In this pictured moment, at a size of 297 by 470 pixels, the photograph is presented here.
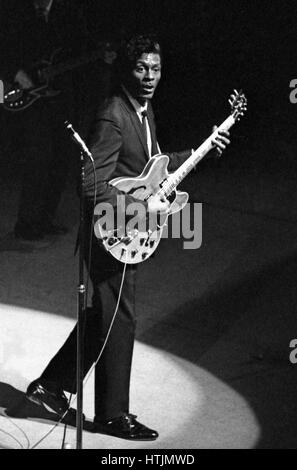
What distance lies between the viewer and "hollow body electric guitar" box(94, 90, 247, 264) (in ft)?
17.4

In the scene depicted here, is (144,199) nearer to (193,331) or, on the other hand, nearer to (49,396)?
(49,396)

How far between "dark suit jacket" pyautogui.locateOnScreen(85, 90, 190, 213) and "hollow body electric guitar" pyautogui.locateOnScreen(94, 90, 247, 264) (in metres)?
0.05

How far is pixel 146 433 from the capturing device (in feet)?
17.9

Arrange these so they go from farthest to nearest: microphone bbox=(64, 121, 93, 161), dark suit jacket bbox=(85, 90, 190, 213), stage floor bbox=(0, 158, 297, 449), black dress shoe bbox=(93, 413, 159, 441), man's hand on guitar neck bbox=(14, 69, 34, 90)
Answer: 1. man's hand on guitar neck bbox=(14, 69, 34, 90)
2. stage floor bbox=(0, 158, 297, 449)
3. black dress shoe bbox=(93, 413, 159, 441)
4. dark suit jacket bbox=(85, 90, 190, 213)
5. microphone bbox=(64, 121, 93, 161)

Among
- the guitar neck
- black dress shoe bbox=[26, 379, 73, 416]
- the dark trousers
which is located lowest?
black dress shoe bbox=[26, 379, 73, 416]

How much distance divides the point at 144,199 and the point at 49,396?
3.68 ft

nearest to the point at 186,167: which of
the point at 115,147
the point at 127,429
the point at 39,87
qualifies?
the point at 115,147

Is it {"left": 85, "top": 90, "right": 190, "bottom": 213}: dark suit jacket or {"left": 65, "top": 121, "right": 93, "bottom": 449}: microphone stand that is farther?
{"left": 85, "top": 90, "right": 190, "bottom": 213}: dark suit jacket

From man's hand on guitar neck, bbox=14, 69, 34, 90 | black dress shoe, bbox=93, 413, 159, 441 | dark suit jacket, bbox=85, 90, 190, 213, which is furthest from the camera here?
man's hand on guitar neck, bbox=14, 69, 34, 90

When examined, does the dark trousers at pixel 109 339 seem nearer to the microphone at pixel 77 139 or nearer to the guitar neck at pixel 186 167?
Answer: the guitar neck at pixel 186 167

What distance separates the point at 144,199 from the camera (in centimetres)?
550

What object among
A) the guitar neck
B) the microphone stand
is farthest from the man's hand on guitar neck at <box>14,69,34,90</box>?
the microphone stand

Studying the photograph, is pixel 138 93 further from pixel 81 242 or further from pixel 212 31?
pixel 212 31

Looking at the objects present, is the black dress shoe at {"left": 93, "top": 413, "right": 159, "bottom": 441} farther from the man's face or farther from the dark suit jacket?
the man's face
